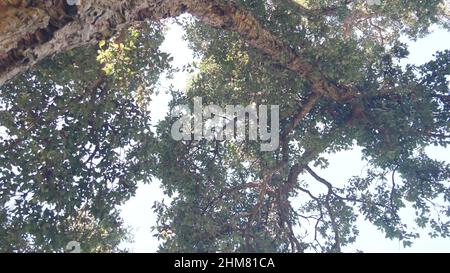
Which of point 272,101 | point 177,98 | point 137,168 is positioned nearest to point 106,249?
point 137,168

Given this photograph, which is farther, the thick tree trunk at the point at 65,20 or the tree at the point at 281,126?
the tree at the point at 281,126

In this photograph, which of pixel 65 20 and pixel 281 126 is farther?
pixel 281 126

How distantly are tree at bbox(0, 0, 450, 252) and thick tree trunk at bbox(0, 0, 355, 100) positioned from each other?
0.57 meters

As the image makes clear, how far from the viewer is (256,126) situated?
12328 millimetres

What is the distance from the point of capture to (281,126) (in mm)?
12352

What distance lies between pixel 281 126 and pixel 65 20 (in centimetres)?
765

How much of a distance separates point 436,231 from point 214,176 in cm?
684

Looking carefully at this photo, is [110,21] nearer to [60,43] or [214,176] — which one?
[60,43]

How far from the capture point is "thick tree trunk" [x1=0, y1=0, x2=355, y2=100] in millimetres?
5504

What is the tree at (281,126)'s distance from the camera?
9.90 metres

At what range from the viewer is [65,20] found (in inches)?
238

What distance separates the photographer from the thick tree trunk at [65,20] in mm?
5504

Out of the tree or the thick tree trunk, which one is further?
the tree

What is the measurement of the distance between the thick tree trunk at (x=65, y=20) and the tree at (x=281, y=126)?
1.87ft
